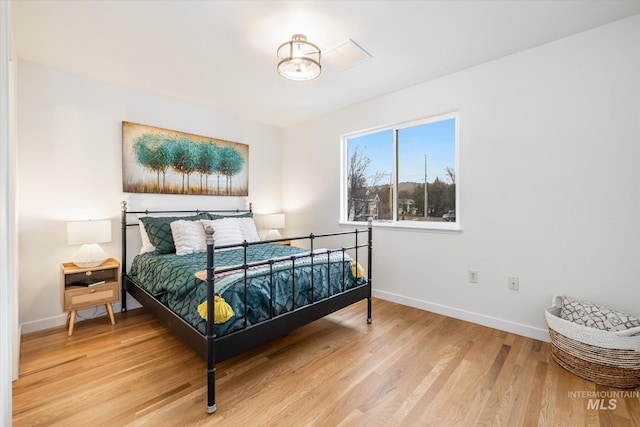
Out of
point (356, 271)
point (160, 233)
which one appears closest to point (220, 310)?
point (356, 271)

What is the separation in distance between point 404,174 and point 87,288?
3.41 metres

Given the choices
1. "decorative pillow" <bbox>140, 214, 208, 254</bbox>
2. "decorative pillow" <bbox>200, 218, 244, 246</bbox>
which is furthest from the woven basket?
"decorative pillow" <bbox>140, 214, 208, 254</bbox>

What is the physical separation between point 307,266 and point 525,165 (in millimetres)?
2052

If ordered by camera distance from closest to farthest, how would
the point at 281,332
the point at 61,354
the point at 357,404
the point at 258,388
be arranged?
the point at 357,404 < the point at 258,388 < the point at 281,332 < the point at 61,354

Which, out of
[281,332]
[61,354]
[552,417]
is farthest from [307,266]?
[61,354]

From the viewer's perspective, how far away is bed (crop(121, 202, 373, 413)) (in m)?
1.71

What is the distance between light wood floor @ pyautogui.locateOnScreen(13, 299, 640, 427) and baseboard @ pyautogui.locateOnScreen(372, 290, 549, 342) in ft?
0.29

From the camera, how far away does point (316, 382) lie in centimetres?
189

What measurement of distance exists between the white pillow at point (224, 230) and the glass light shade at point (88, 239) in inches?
34.7

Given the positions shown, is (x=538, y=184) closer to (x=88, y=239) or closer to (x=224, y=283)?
(x=224, y=283)

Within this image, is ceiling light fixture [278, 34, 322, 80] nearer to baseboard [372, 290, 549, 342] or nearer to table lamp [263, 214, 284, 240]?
table lamp [263, 214, 284, 240]

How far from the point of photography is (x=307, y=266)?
229 centimetres

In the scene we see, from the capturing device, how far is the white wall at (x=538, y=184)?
2090 millimetres

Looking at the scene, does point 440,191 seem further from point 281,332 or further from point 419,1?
point 281,332
